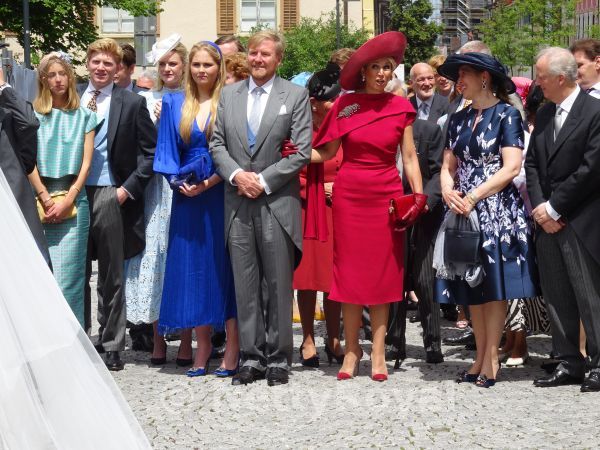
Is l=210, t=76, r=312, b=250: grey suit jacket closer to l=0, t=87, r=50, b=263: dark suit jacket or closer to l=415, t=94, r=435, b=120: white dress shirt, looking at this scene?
l=0, t=87, r=50, b=263: dark suit jacket

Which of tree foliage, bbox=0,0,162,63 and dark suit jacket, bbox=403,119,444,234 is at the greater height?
tree foliage, bbox=0,0,162,63

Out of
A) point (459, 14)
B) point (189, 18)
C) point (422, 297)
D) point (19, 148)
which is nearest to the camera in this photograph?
point (19, 148)

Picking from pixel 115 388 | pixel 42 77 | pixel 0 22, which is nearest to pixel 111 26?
pixel 0 22

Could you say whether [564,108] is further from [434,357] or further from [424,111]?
[424,111]

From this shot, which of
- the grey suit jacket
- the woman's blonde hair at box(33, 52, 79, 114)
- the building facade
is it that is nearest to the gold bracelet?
the grey suit jacket

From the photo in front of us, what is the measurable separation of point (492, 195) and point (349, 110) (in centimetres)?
109

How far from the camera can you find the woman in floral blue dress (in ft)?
24.3

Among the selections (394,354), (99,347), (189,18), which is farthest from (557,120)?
(189,18)

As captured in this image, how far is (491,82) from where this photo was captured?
7.52m

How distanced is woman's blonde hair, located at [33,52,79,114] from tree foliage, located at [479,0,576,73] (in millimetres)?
39245

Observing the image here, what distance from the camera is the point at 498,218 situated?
7.46 m

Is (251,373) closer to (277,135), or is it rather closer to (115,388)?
(277,135)

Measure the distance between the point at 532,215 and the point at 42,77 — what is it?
3.31 metres

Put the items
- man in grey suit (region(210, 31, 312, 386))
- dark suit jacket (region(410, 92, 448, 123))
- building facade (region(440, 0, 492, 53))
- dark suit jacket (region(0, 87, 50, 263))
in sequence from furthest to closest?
1. building facade (region(440, 0, 492, 53))
2. dark suit jacket (region(410, 92, 448, 123))
3. man in grey suit (region(210, 31, 312, 386))
4. dark suit jacket (region(0, 87, 50, 263))
